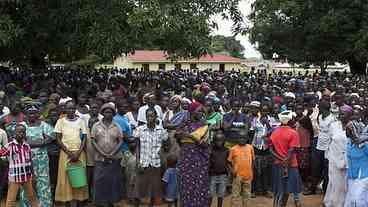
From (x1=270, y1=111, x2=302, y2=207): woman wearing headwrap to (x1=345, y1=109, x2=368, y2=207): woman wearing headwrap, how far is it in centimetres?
79

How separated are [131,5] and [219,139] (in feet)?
14.8

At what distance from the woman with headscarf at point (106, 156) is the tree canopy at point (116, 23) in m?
2.97

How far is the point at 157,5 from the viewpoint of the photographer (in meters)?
9.33

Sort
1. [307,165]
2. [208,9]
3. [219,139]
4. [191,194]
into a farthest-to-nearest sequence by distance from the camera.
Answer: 1. [208,9]
2. [307,165]
3. [219,139]
4. [191,194]

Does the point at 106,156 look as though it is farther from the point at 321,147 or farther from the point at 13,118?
the point at 321,147

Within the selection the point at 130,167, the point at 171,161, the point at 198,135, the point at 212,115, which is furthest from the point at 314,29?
the point at 198,135

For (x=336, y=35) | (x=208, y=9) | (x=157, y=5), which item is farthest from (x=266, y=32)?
(x=157, y=5)

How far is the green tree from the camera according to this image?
2570cm

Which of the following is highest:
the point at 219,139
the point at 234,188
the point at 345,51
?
the point at 345,51

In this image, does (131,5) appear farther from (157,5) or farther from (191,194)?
(191,194)

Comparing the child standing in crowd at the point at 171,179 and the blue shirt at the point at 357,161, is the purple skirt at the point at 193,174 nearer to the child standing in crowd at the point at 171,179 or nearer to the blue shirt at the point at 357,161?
the child standing in crowd at the point at 171,179

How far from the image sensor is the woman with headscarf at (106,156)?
21.3ft

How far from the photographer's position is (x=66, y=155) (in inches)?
257

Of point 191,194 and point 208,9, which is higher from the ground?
point 208,9
